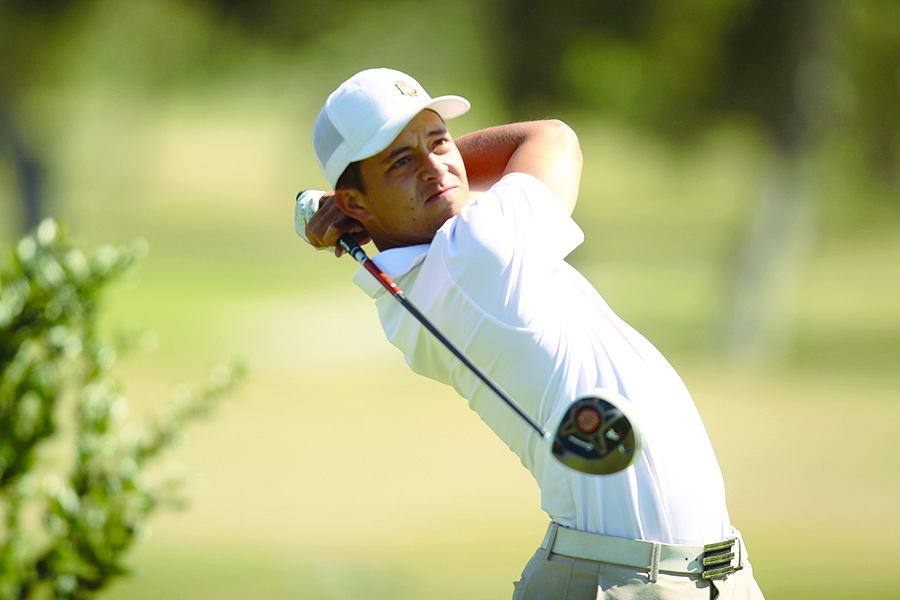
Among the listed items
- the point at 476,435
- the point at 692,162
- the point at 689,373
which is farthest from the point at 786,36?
the point at 476,435

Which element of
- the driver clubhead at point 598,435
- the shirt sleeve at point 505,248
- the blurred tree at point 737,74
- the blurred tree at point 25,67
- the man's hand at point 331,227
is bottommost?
the driver clubhead at point 598,435

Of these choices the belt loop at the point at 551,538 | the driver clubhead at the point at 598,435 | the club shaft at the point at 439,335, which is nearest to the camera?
the driver clubhead at the point at 598,435

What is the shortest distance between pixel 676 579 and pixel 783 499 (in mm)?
6403

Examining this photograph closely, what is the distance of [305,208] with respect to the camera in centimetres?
255

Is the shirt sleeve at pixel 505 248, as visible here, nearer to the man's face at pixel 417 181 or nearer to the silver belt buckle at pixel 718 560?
the man's face at pixel 417 181

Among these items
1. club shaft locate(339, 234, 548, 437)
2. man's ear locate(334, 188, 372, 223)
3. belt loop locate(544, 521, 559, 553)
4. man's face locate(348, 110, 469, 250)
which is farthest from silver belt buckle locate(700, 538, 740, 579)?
man's ear locate(334, 188, 372, 223)

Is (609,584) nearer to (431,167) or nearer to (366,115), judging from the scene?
(431,167)

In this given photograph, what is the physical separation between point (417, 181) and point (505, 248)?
313 mm

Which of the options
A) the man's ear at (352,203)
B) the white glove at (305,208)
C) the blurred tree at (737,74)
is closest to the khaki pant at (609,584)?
the man's ear at (352,203)

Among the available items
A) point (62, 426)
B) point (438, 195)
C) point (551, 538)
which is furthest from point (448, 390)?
point (551, 538)

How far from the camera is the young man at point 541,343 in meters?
2.02

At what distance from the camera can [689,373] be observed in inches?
567

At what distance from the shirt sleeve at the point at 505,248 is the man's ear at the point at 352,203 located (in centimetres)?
29

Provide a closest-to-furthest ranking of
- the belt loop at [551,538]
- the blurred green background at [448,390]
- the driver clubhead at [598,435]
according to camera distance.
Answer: the driver clubhead at [598,435], the belt loop at [551,538], the blurred green background at [448,390]
